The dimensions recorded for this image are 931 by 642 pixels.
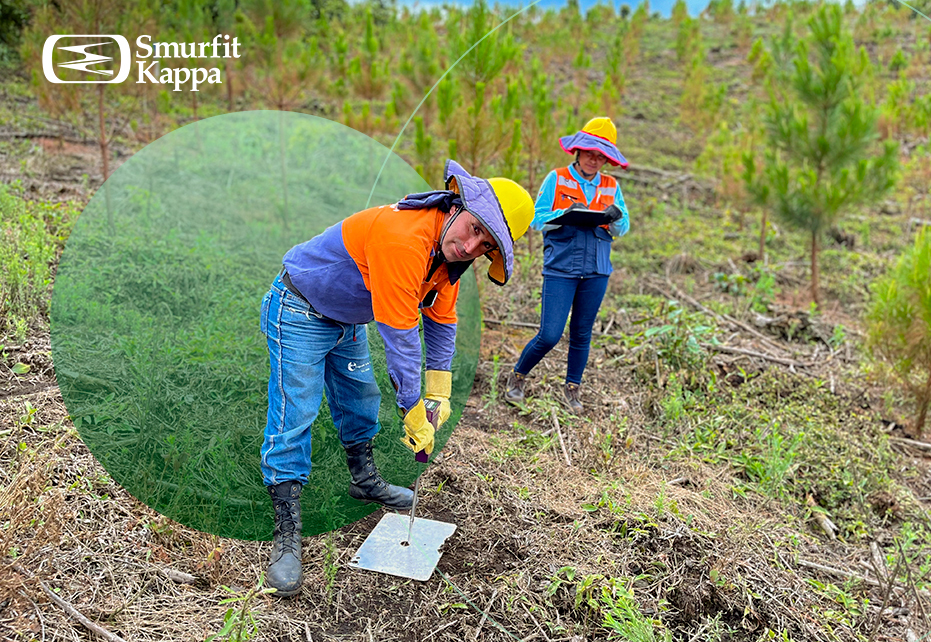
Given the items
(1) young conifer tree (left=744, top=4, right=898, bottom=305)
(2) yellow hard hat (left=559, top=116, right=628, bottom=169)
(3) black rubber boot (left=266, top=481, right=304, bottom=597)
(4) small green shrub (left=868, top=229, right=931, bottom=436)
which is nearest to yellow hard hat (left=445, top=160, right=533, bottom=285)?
(3) black rubber boot (left=266, top=481, right=304, bottom=597)

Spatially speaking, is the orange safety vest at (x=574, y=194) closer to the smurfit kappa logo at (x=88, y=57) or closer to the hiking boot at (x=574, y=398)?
the hiking boot at (x=574, y=398)

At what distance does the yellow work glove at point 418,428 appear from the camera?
2000 mm

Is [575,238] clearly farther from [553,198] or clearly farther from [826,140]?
[826,140]

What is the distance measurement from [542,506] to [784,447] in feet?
5.29

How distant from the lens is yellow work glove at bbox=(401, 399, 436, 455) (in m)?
2.00

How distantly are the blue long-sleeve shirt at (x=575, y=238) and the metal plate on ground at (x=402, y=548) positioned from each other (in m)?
1.36

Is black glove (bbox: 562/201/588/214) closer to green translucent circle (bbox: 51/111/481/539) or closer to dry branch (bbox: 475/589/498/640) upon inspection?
green translucent circle (bbox: 51/111/481/539)

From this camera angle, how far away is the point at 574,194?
3092 mm

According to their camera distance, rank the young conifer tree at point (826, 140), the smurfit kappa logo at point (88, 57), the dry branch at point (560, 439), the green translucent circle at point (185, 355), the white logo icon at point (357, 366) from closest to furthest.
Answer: the white logo icon at point (357, 366), the green translucent circle at point (185, 355), the dry branch at point (560, 439), the smurfit kappa logo at point (88, 57), the young conifer tree at point (826, 140)

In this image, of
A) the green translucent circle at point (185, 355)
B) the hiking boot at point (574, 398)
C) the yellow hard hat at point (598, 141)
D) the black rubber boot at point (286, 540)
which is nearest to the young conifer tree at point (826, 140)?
the green translucent circle at point (185, 355)

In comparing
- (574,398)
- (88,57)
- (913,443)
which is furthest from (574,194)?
(88,57)

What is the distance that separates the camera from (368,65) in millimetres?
9125

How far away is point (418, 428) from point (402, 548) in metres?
0.56

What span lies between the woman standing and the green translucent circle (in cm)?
75
